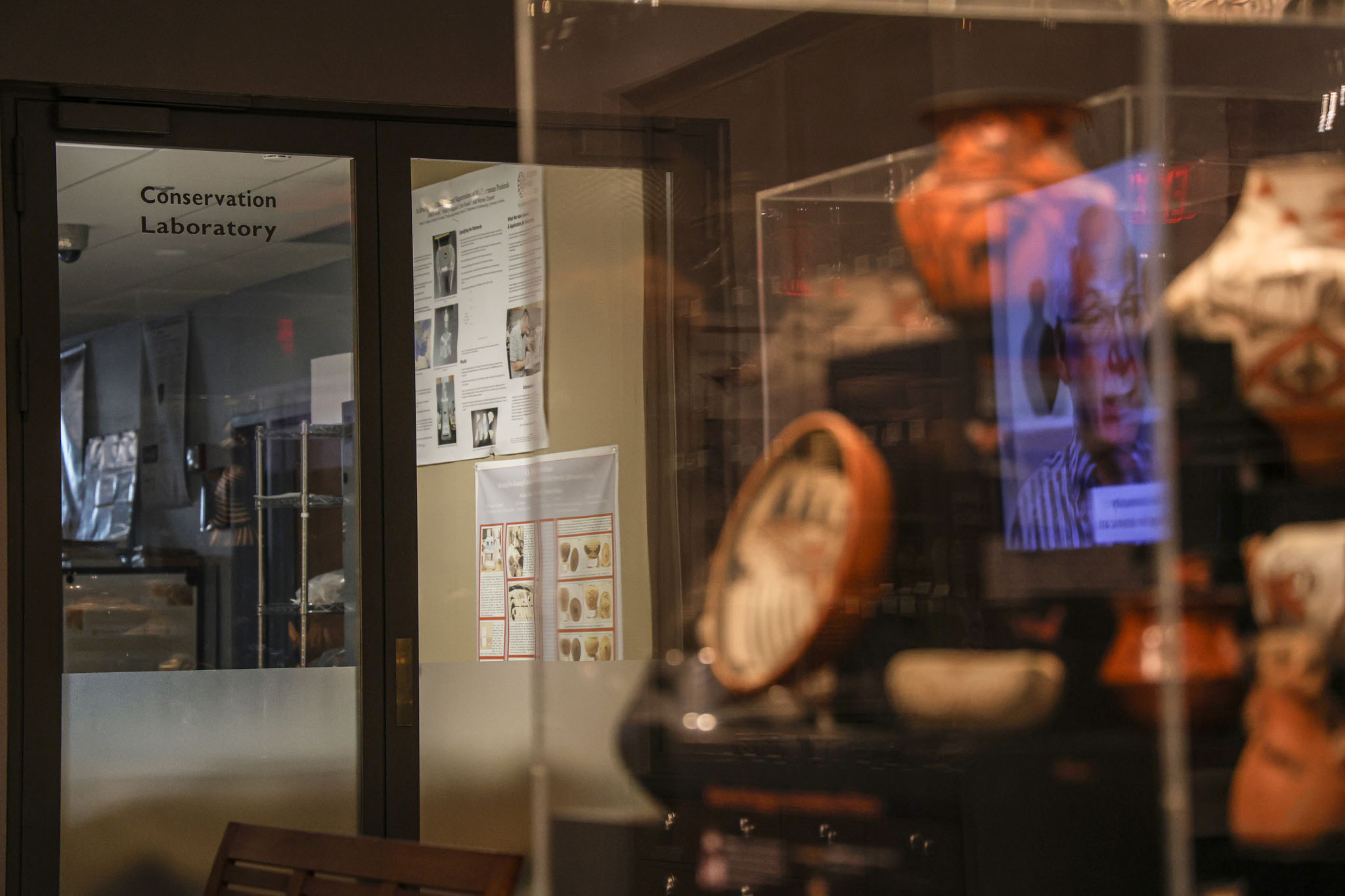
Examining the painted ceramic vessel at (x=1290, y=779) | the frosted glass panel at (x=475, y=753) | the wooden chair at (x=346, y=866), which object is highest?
the painted ceramic vessel at (x=1290, y=779)

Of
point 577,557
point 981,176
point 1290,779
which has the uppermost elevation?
point 981,176

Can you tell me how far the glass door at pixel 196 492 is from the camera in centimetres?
280

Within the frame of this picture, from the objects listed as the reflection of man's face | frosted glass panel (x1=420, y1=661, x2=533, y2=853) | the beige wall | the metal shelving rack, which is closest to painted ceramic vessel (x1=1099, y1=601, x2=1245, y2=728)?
the reflection of man's face

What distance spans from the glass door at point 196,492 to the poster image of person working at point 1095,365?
95.3 inches

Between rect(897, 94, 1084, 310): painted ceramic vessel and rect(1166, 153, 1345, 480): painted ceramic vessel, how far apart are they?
10 centimetres

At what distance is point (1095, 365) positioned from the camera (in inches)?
29.9

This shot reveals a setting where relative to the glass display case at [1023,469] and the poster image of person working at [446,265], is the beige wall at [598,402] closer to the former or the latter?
the glass display case at [1023,469]

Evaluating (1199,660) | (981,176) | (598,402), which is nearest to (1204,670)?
(1199,660)

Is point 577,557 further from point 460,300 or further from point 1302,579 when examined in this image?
point 460,300

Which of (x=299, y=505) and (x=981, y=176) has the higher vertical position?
(x=981, y=176)

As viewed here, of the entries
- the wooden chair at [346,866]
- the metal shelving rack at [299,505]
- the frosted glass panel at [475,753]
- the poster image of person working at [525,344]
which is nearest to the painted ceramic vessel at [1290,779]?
the poster image of person working at [525,344]

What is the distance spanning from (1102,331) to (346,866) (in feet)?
3.92

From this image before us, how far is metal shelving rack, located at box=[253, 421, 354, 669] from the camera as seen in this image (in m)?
2.99

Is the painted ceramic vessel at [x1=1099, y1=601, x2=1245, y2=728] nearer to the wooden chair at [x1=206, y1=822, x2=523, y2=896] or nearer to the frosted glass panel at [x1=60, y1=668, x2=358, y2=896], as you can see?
the wooden chair at [x1=206, y1=822, x2=523, y2=896]
